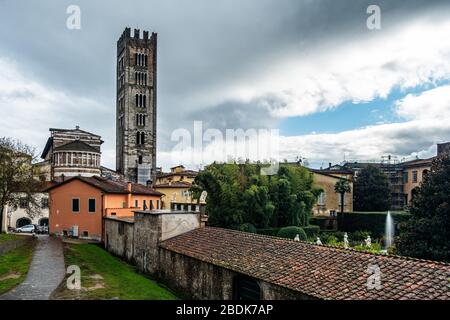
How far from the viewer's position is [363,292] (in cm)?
1053

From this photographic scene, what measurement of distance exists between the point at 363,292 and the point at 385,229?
3444 centimetres

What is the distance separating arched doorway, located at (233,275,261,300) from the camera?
1360cm

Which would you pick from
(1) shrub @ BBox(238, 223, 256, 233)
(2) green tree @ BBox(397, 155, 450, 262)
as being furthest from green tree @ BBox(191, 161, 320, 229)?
(2) green tree @ BBox(397, 155, 450, 262)

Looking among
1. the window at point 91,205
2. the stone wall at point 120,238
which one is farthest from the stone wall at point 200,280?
the window at point 91,205

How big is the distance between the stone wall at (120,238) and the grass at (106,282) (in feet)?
2.39

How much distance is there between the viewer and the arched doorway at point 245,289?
13602mm

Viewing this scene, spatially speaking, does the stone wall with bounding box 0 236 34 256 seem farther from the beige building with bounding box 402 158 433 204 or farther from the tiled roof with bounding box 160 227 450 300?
the beige building with bounding box 402 158 433 204

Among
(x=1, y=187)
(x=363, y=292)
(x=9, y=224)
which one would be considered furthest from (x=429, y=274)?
(x=9, y=224)

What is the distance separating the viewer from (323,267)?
12898 millimetres

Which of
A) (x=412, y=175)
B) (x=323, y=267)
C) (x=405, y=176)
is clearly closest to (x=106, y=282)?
(x=323, y=267)

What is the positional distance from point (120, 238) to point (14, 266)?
8298 mm

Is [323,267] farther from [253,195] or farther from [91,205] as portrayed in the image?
[91,205]

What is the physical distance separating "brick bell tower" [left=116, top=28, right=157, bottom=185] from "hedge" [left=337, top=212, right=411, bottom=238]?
38.3m

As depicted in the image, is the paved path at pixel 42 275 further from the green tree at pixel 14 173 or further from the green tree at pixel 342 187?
the green tree at pixel 342 187
